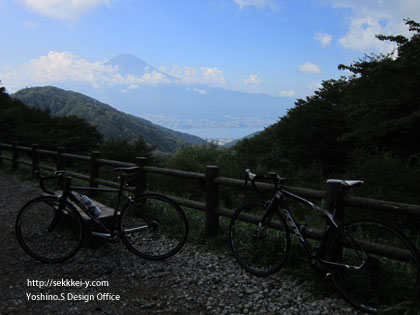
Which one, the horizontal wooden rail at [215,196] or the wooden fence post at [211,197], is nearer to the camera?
the horizontal wooden rail at [215,196]

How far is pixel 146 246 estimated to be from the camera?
4.29 m

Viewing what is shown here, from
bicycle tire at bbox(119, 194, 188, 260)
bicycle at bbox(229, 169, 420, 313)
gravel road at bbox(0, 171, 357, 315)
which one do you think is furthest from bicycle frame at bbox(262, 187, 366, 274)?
bicycle tire at bbox(119, 194, 188, 260)

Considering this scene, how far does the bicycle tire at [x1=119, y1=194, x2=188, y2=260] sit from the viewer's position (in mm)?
4060

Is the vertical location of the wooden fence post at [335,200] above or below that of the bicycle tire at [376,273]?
above

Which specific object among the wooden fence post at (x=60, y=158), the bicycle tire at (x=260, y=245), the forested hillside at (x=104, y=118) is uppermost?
the forested hillside at (x=104, y=118)

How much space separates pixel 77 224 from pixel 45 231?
17.6 inches

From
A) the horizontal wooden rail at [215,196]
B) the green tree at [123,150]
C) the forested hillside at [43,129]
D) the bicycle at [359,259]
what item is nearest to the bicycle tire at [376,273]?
the bicycle at [359,259]

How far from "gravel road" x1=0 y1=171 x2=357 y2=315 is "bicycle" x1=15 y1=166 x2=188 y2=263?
0.16 m

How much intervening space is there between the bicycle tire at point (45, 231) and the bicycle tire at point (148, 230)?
0.59 metres

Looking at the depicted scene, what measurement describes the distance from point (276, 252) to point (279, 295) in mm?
612

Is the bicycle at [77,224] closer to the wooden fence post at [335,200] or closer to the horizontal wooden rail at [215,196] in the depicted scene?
the horizontal wooden rail at [215,196]

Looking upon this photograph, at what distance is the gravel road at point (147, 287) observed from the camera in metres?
3.03

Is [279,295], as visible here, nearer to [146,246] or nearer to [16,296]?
[146,246]

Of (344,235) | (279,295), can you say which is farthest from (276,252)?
(344,235)
